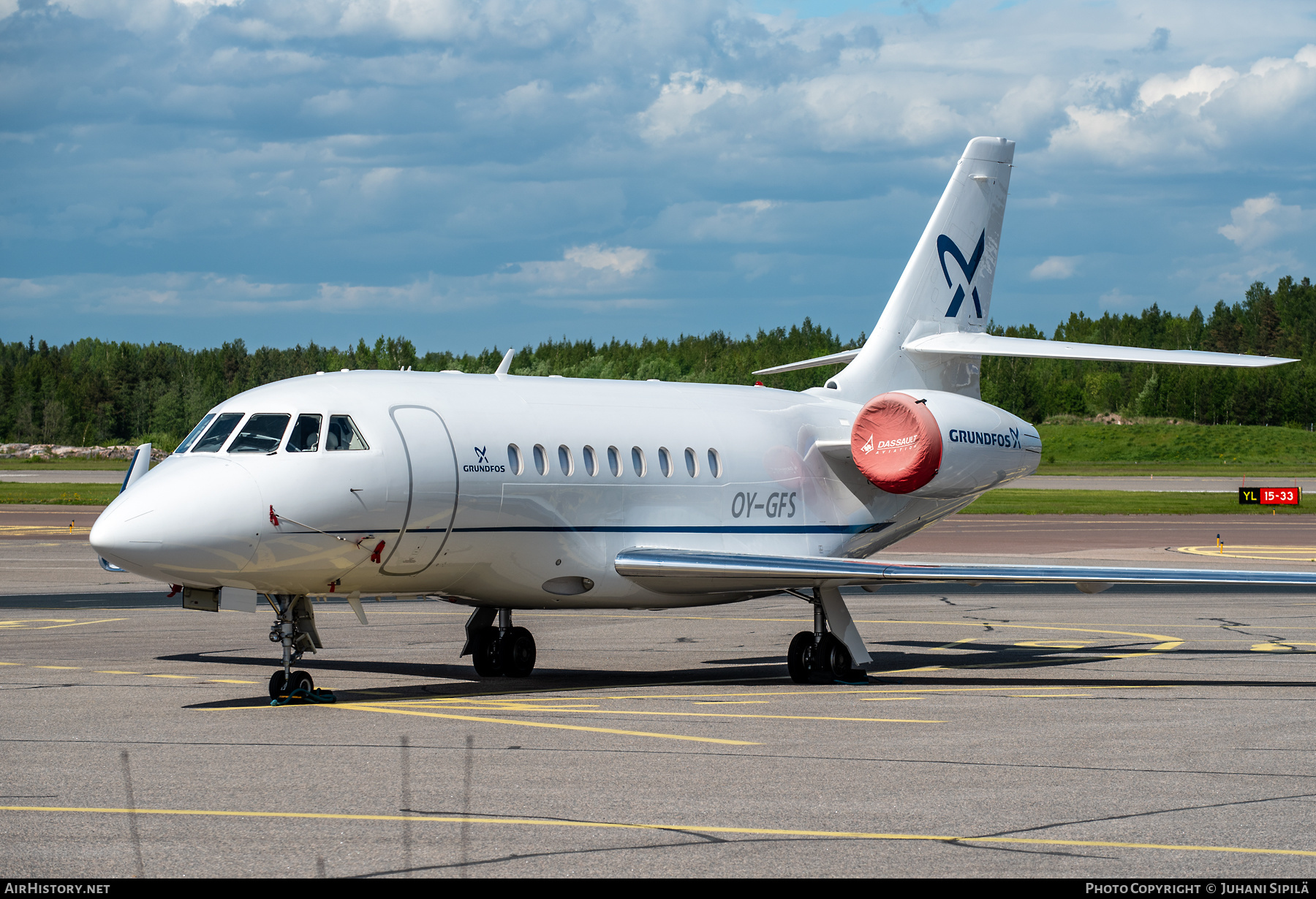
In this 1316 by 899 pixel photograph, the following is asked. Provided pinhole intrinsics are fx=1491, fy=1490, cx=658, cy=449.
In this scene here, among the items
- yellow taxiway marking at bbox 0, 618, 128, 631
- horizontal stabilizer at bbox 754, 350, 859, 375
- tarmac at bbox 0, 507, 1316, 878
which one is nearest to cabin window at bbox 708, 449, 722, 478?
tarmac at bbox 0, 507, 1316, 878

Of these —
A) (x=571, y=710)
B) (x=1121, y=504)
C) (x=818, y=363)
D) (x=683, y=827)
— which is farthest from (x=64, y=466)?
(x=683, y=827)

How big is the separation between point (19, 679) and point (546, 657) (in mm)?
7314

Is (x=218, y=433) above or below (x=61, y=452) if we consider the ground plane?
below

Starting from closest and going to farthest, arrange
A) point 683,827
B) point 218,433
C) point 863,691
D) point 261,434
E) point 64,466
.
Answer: point 683,827 < point 261,434 < point 218,433 < point 863,691 < point 64,466

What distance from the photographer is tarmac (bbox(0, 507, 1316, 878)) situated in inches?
366

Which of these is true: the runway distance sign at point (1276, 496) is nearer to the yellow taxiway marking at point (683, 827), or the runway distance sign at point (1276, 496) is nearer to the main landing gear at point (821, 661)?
the main landing gear at point (821, 661)

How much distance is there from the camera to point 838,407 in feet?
75.9

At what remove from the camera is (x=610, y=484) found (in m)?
19.2

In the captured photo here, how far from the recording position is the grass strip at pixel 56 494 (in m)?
71.8

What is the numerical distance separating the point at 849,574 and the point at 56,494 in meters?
69.8

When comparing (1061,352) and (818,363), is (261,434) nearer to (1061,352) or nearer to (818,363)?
(818,363)

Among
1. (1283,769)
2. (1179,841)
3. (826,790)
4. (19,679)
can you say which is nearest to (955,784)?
(826,790)

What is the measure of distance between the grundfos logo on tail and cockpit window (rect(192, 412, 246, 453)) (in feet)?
33.1

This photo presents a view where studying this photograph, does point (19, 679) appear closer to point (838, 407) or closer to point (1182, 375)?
point (838, 407)
